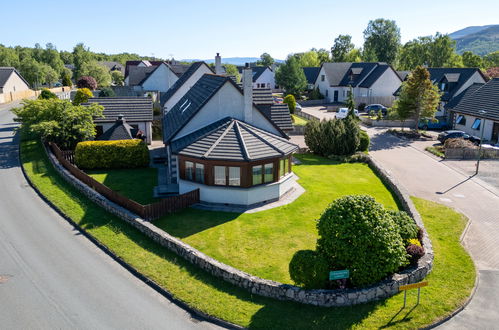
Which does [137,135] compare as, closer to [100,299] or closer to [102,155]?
[102,155]

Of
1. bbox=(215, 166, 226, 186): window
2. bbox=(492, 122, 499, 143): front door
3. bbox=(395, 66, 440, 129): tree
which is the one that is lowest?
bbox=(215, 166, 226, 186): window

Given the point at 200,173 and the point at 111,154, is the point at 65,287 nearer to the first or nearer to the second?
the point at 200,173

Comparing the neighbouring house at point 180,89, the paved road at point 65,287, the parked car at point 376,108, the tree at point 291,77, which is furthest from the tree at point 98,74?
the paved road at point 65,287

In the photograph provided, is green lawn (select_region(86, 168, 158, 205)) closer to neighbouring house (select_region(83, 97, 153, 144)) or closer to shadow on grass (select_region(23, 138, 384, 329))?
shadow on grass (select_region(23, 138, 384, 329))

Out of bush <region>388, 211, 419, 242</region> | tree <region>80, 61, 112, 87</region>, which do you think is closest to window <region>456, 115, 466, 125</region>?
bush <region>388, 211, 419, 242</region>

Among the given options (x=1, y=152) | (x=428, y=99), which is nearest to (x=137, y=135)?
(x=1, y=152)

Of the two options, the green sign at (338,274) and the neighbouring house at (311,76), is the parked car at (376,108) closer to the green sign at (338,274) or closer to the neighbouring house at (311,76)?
the neighbouring house at (311,76)
